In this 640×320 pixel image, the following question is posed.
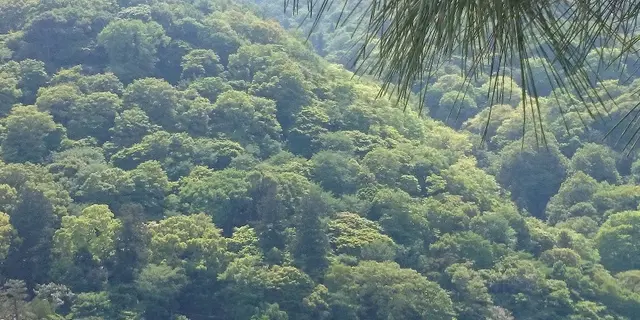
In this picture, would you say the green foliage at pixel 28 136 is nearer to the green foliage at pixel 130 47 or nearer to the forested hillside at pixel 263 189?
the forested hillside at pixel 263 189

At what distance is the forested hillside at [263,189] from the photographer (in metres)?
25.0

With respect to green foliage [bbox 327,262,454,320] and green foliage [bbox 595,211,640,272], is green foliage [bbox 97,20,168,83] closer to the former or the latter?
green foliage [bbox 327,262,454,320]

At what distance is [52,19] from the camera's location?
38.0 metres

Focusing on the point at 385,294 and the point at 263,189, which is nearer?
the point at 385,294

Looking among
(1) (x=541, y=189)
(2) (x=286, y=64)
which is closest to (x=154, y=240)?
(2) (x=286, y=64)

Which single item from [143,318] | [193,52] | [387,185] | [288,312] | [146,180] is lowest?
[143,318]

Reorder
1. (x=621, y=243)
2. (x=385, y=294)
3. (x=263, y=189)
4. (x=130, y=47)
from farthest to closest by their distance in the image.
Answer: (x=130, y=47) < (x=621, y=243) < (x=263, y=189) < (x=385, y=294)

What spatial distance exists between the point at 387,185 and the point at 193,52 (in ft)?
38.2

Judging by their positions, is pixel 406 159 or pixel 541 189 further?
pixel 541 189

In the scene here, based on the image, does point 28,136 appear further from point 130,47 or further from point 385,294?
point 385,294

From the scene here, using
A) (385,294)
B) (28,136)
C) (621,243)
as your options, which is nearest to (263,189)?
Answer: (385,294)

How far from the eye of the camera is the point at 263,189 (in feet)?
97.6

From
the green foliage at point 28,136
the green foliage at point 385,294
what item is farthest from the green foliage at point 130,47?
the green foliage at point 385,294

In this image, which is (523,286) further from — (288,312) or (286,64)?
(286,64)
